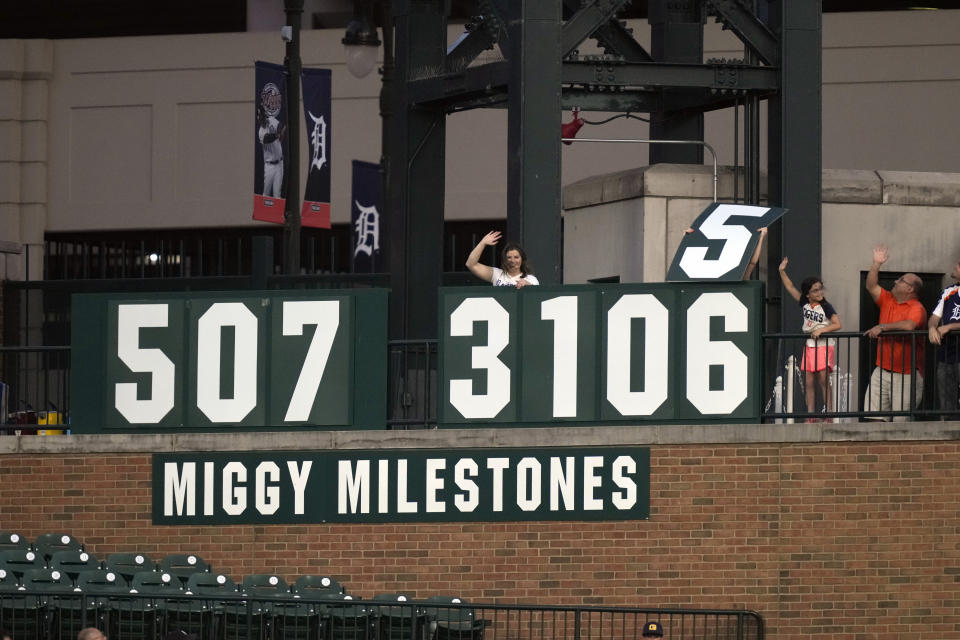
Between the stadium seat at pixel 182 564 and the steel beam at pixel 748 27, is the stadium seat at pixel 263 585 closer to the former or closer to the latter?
the stadium seat at pixel 182 564

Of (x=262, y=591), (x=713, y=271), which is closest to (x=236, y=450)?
(x=262, y=591)

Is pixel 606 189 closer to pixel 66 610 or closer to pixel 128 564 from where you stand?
pixel 128 564

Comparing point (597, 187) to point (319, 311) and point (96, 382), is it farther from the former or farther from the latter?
point (96, 382)

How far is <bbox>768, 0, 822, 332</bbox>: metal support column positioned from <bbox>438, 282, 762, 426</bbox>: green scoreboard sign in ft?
6.73

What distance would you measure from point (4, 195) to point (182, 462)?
73.4 ft

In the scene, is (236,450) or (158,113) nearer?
(236,450)

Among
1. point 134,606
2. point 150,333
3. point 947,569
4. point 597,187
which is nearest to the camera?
point 134,606

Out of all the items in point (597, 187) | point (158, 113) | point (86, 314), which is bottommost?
point (86, 314)

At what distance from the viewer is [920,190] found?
20406 millimetres

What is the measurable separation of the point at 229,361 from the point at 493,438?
2.61m

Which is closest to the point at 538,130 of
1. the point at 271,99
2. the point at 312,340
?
the point at 312,340

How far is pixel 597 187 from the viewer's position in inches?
823

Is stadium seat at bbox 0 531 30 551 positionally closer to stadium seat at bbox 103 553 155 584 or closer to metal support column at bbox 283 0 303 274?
stadium seat at bbox 103 553 155 584

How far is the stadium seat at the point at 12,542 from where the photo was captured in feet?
59.3
